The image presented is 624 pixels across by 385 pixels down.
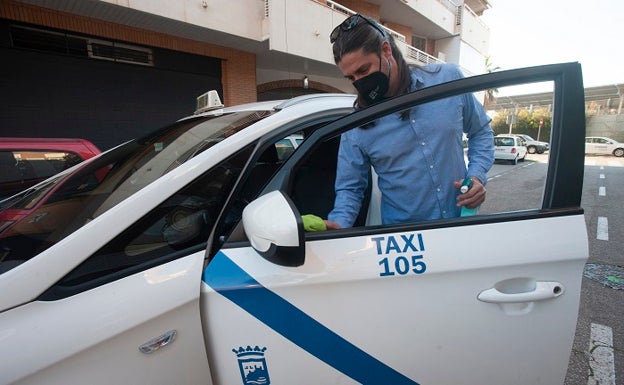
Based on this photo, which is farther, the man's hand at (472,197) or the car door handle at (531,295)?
the man's hand at (472,197)

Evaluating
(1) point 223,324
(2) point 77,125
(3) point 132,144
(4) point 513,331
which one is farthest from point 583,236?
(2) point 77,125

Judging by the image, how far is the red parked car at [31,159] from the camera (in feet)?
9.44

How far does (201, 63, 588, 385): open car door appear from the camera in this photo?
943 millimetres

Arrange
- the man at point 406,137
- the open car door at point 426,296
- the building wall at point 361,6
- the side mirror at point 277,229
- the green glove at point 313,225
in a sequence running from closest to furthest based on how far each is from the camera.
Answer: the side mirror at point 277,229, the open car door at point 426,296, the green glove at point 313,225, the man at point 406,137, the building wall at point 361,6

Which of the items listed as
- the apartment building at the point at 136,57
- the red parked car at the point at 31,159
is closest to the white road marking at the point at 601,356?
the red parked car at the point at 31,159

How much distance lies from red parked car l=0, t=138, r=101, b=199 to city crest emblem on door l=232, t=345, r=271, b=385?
3.05 m

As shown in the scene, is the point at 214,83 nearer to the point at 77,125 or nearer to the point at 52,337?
the point at 77,125

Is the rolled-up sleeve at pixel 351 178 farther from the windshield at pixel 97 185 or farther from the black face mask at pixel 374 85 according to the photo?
the windshield at pixel 97 185

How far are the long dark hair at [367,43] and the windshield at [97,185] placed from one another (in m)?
0.45

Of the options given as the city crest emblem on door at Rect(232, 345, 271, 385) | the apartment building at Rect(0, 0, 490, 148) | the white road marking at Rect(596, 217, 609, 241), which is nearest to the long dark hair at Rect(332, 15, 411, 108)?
the city crest emblem on door at Rect(232, 345, 271, 385)

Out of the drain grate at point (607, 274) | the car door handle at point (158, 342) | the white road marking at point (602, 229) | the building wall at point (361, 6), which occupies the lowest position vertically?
the drain grate at point (607, 274)

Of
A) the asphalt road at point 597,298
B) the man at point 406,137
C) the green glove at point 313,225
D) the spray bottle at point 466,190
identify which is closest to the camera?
the green glove at point 313,225

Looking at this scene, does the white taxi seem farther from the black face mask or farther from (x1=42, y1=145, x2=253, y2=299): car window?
the black face mask

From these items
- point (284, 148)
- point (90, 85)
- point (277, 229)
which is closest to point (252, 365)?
point (277, 229)
